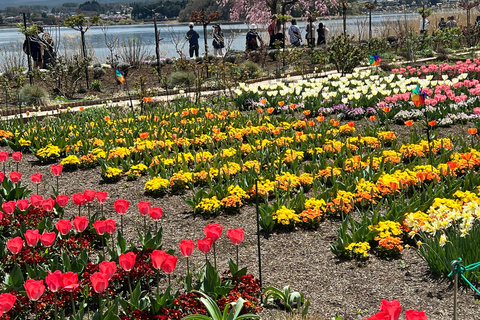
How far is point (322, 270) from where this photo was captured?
434 centimetres

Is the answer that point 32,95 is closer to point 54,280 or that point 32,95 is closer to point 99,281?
point 54,280

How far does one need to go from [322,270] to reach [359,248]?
0.33m

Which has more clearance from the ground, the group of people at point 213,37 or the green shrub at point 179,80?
the group of people at point 213,37

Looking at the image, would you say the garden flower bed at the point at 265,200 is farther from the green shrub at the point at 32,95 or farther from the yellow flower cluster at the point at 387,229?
the green shrub at the point at 32,95

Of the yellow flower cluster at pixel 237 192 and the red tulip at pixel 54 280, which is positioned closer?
the red tulip at pixel 54 280

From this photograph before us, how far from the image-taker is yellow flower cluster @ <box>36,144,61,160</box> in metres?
7.50

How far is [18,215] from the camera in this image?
207 inches

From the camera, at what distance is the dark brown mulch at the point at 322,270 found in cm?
381

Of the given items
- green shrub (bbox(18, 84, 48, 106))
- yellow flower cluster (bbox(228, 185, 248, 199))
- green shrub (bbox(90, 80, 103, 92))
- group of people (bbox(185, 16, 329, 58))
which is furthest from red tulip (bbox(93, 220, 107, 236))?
group of people (bbox(185, 16, 329, 58))

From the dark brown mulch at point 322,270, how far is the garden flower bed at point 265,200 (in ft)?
0.05

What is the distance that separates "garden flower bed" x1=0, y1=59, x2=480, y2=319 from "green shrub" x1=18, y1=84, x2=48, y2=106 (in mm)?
2536

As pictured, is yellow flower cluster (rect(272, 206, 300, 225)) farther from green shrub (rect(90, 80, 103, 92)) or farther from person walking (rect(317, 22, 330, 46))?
person walking (rect(317, 22, 330, 46))

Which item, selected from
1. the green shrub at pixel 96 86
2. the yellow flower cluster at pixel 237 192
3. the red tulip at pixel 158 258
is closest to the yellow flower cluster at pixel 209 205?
the yellow flower cluster at pixel 237 192

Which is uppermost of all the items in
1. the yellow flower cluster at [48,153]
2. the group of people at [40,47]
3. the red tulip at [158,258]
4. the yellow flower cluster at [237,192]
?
the group of people at [40,47]
